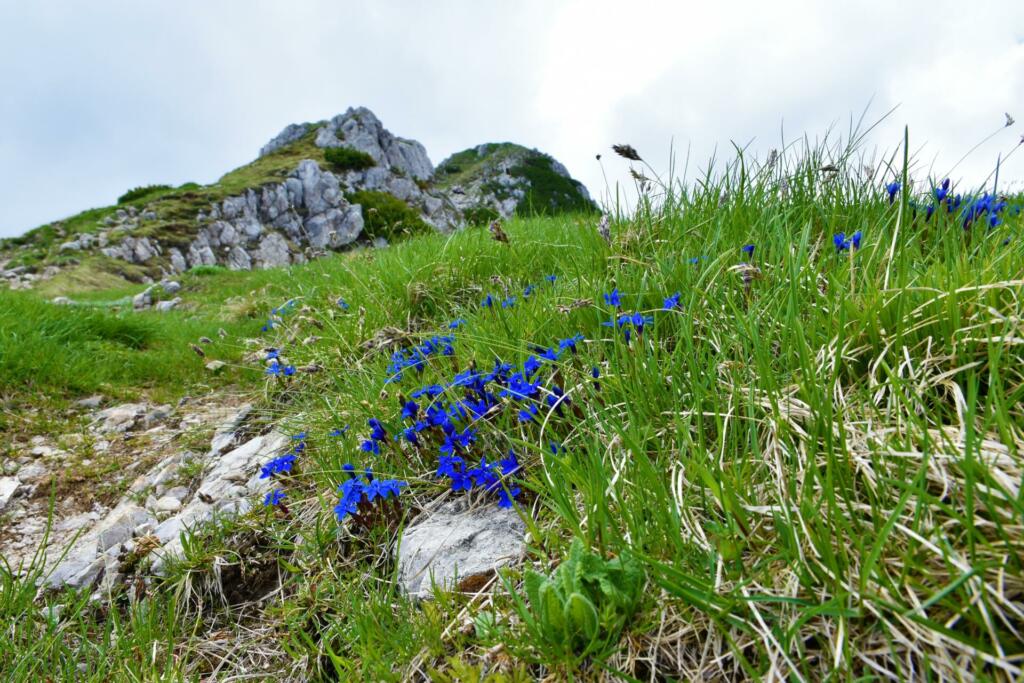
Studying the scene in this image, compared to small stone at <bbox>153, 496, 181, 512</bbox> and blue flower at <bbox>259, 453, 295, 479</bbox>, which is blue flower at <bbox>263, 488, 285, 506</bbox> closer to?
blue flower at <bbox>259, 453, 295, 479</bbox>

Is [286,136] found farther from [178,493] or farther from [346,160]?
[178,493]

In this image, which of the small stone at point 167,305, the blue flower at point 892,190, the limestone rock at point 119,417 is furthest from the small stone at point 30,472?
the small stone at point 167,305

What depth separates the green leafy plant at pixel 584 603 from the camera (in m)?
1.18

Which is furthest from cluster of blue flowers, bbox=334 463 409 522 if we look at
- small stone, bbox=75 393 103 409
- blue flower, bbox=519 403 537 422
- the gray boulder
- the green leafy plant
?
the gray boulder

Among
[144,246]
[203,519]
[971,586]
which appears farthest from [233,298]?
[144,246]

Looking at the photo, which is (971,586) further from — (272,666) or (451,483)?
(272,666)

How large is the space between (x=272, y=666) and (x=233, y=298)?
28.6 feet

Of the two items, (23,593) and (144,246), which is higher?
(144,246)

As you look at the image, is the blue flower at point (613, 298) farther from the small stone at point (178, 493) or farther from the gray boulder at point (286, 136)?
the gray boulder at point (286, 136)

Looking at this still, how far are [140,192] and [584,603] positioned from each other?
41.9 meters

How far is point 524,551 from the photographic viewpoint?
163 cm

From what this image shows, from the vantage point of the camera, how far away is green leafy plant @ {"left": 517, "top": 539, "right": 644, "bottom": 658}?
118cm

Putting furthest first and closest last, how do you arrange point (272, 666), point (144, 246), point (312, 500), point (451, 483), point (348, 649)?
point (144, 246) → point (312, 500) → point (451, 483) → point (272, 666) → point (348, 649)

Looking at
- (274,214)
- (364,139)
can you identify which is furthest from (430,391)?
(364,139)
